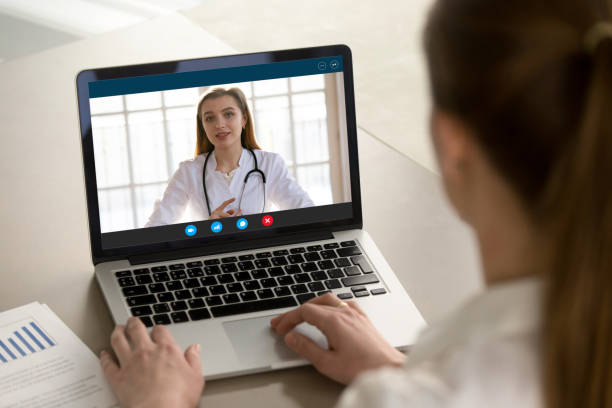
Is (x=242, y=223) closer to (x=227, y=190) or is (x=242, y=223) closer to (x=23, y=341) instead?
(x=227, y=190)

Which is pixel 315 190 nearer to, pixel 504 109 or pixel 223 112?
pixel 223 112

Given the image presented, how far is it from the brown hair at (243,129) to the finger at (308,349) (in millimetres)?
323

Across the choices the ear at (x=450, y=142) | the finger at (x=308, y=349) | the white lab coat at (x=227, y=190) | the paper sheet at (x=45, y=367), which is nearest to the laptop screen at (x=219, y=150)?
the white lab coat at (x=227, y=190)

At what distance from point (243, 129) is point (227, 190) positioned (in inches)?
3.5

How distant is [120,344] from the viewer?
3.08 feet

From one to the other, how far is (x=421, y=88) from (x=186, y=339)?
37.4 inches

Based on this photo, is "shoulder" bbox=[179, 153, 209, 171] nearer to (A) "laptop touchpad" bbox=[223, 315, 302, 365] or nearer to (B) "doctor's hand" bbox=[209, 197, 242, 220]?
(B) "doctor's hand" bbox=[209, 197, 242, 220]

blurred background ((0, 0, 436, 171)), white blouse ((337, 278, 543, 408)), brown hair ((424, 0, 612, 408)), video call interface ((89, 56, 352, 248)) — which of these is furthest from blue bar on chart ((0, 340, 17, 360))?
blurred background ((0, 0, 436, 171))

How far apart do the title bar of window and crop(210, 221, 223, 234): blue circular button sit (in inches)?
7.8

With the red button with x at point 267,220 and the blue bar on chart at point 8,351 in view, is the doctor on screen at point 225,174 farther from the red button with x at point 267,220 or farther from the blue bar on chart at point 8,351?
the blue bar on chart at point 8,351

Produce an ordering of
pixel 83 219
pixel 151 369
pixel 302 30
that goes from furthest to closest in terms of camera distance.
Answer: pixel 302 30, pixel 83 219, pixel 151 369

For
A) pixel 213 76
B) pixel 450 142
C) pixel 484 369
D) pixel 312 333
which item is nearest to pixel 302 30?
pixel 213 76

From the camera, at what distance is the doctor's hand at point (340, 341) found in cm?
89

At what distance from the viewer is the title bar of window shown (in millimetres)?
1119
